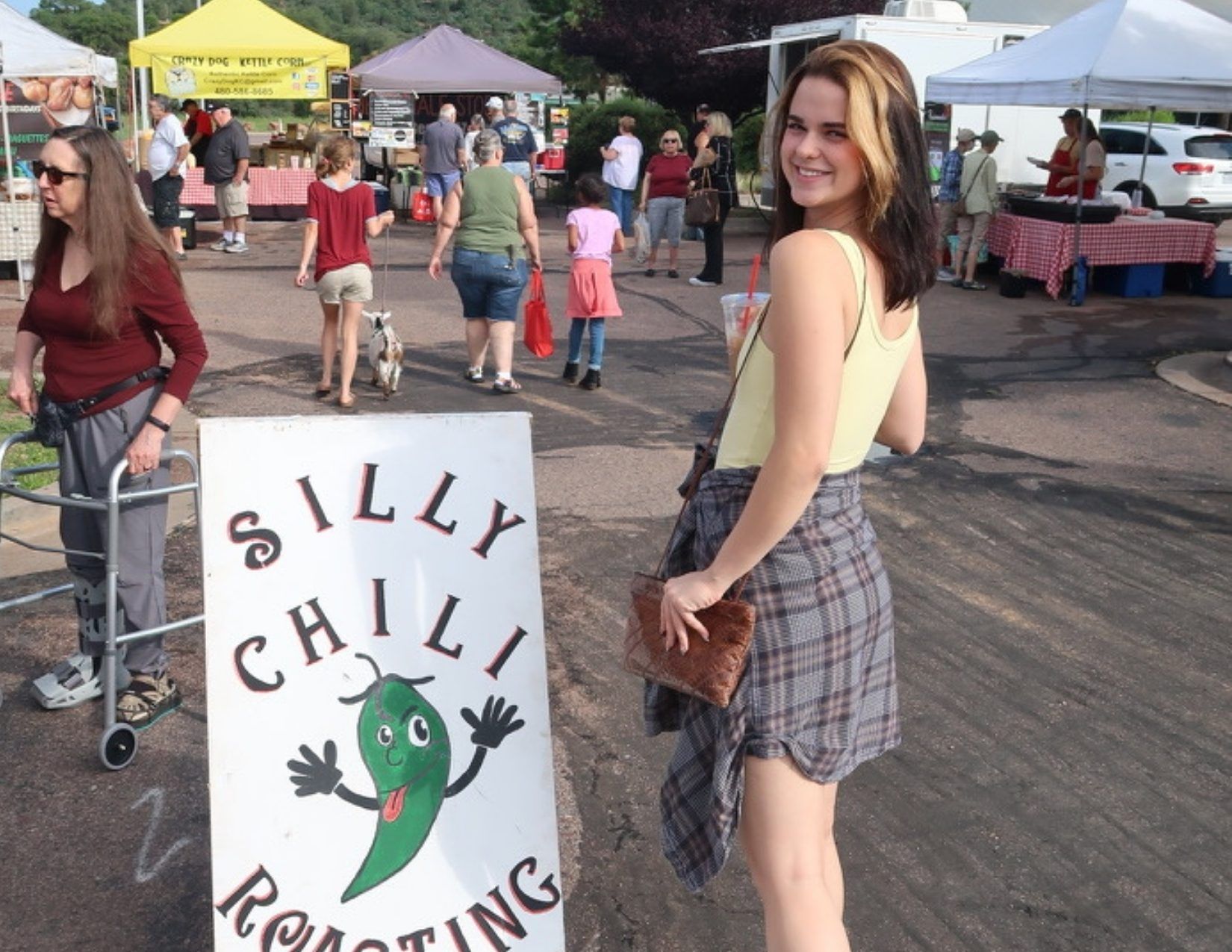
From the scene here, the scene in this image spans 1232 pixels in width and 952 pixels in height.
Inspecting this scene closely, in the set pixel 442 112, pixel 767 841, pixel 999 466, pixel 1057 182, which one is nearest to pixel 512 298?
pixel 999 466

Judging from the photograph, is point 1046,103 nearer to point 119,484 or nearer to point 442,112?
point 442,112

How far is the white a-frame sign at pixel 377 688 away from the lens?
2.64 m

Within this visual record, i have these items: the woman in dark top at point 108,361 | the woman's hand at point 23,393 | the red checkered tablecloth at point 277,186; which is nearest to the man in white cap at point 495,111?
the red checkered tablecloth at point 277,186

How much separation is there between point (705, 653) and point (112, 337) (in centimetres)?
247


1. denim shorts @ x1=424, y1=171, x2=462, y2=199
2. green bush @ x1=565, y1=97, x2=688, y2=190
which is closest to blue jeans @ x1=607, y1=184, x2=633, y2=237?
denim shorts @ x1=424, y1=171, x2=462, y2=199

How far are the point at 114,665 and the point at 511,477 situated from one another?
1812mm

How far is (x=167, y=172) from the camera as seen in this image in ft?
51.4

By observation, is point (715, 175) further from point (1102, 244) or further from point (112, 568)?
point (112, 568)

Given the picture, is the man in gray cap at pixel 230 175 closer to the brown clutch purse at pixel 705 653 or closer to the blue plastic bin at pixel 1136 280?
the blue plastic bin at pixel 1136 280

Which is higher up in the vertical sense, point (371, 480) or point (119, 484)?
point (371, 480)

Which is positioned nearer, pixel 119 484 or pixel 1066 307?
pixel 119 484

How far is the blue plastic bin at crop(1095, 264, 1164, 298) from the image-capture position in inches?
590

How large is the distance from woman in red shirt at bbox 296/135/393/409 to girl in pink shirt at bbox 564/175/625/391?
4.69ft

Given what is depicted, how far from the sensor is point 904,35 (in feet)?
63.9
